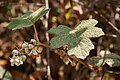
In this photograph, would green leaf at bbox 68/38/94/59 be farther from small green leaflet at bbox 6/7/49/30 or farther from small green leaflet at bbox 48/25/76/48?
small green leaflet at bbox 6/7/49/30

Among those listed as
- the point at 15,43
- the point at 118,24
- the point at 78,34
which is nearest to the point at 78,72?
the point at 118,24

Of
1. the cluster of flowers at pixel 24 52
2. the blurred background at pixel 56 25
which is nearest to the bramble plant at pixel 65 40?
the cluster of flowers at pixel 24 52

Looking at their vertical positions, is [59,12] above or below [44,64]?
above

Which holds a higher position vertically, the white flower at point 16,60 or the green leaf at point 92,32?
the green leaf at point 92,32

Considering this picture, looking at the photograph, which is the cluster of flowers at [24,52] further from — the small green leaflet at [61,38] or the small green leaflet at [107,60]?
the small green leaflet at [107,60]

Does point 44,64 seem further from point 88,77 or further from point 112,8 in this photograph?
point 112,8

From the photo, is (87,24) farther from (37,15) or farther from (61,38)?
(37,15)
